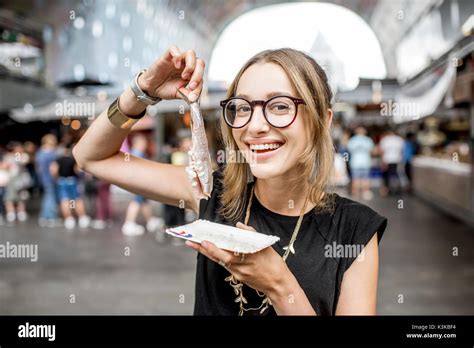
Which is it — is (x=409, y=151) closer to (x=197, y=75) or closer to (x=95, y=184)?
(x=95, y=184)

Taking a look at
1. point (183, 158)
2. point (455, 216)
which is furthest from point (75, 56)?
point (455, 216)

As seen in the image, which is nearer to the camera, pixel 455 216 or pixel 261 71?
pixel 261 71

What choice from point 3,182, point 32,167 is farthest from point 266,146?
point 32,167

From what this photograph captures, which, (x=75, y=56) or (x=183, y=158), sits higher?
(x=75, y=56)

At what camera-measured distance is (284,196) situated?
1.27 meters

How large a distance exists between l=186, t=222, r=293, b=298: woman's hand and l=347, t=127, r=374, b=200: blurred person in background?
8.22 meters

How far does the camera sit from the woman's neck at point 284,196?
1265mm

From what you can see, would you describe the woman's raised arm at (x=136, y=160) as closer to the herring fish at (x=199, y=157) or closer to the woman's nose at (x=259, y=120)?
the herring fish at (x=199, y=157)

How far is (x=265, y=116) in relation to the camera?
117 centimetres

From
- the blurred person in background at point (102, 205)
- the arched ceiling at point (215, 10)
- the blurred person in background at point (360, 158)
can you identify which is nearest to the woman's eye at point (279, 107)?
the arched ceiling at point (215, 10)

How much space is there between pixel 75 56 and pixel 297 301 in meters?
8.46

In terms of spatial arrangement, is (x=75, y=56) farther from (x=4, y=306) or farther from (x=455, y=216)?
(x=455, y=216)

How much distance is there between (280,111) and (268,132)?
0.17ft
